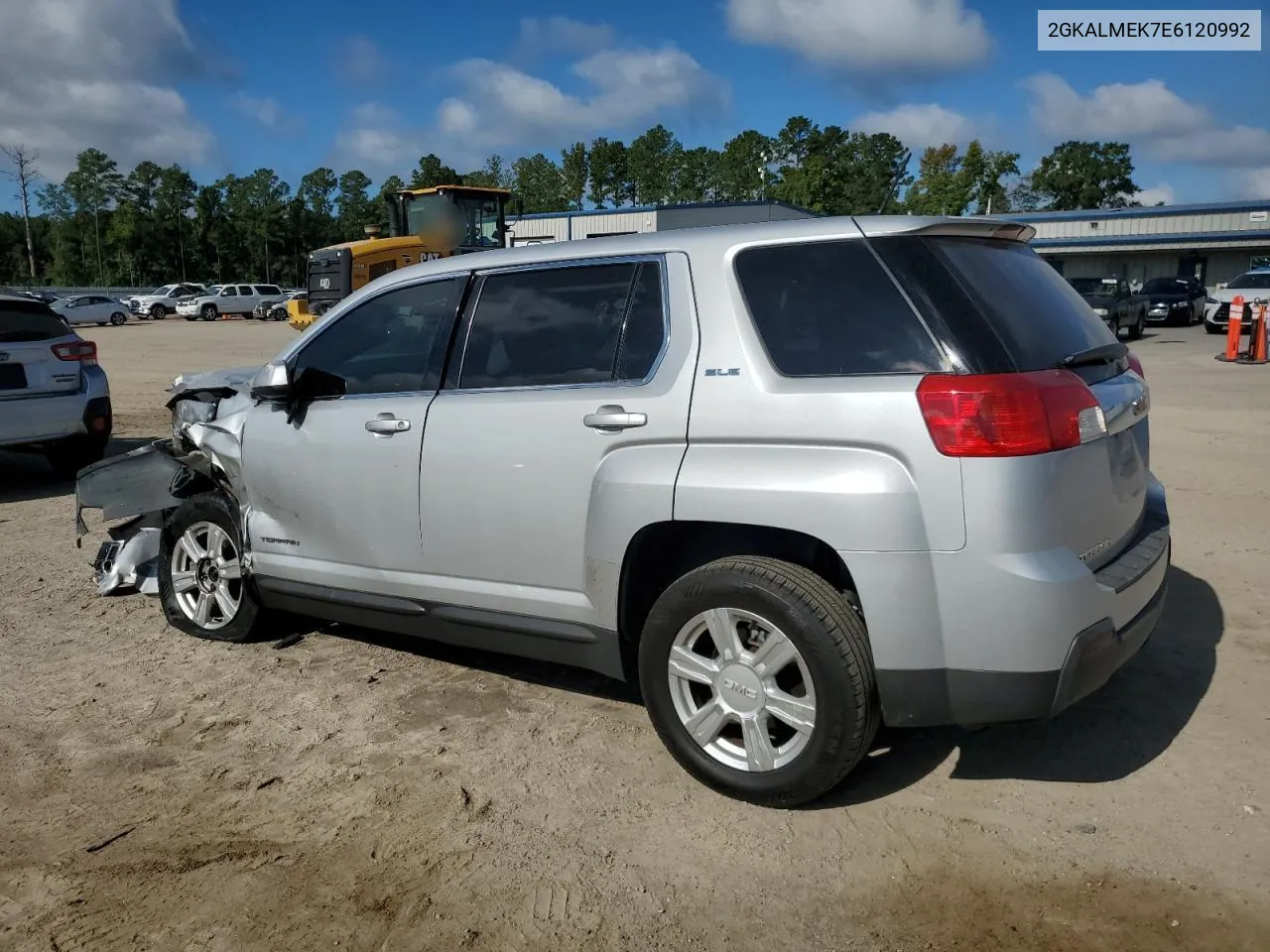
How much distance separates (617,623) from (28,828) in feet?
6.84

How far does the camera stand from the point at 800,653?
10.2ft

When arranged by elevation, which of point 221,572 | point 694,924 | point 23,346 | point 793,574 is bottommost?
point 694,924

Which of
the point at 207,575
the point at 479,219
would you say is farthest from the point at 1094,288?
the point at 207,575

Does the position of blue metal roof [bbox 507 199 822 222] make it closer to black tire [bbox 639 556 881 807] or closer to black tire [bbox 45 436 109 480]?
black tire [bbox 639 556 881 807]

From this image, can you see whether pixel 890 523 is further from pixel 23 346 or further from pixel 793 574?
pixel 23 346

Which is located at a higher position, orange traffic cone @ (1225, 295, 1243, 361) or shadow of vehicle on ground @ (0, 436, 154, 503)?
orange traffic cone @ (1225, 295, 1243, 361)

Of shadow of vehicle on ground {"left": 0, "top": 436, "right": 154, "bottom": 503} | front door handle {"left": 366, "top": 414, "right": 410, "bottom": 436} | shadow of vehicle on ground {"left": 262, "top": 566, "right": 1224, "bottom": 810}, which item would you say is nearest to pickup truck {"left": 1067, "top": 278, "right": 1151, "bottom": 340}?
shadow of vehicle on ground {"left": 0, "top": 436, "right": 154, "bottom": 503}

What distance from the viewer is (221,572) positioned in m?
5.02

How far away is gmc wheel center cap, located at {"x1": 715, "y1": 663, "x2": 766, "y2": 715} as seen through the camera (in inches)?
128

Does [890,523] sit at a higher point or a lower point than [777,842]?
higher

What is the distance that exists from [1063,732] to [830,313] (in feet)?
6.30

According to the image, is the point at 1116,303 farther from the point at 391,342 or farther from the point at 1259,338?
the point at 391,342

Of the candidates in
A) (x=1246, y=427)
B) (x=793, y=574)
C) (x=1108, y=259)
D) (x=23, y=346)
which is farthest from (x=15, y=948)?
(x=1108, y=259)

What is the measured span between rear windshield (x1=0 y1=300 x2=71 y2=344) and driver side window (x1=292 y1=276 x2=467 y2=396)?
17.1ft
